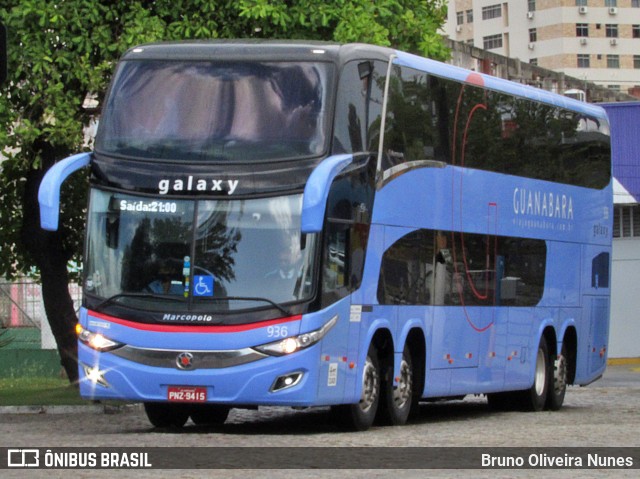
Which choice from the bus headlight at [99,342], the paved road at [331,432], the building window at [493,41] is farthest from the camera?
the building window at [493,41]

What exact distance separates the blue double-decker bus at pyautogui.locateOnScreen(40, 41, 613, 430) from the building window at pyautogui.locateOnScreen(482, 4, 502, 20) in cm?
9897

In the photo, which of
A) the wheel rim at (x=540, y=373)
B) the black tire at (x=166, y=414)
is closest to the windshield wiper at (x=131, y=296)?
the black tire at (x=166, y=414)

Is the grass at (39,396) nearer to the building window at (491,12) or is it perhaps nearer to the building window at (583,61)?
the building window at (583,61)

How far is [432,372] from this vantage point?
18906mm

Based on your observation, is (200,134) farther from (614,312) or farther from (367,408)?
(614,312)

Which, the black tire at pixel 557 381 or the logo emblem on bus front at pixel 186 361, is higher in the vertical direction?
the logo emblem on bus front at pixel 186 361

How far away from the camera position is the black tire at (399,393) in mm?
17828

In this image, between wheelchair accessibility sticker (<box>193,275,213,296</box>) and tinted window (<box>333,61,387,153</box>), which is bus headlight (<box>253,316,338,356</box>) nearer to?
wheelchair accessibility sticker (<box>193,275,213,296</box>)

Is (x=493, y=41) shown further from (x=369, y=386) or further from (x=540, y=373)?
(x=369, y=386)

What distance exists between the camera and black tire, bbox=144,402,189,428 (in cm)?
1772

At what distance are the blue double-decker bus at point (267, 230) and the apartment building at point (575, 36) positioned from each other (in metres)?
93.7

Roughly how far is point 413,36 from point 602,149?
11.6 feet

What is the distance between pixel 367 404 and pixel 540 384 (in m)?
6.20

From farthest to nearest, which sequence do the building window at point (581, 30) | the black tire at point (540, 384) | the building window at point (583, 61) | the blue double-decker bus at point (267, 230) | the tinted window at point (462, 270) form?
1. the building window at point (583, 61)
2. the building window at point (581, 30)
3. the black tire at point (540, 384)
4. the tinted window at point (462, 270)
5. the blue double-decker bus at point (267, 230)
